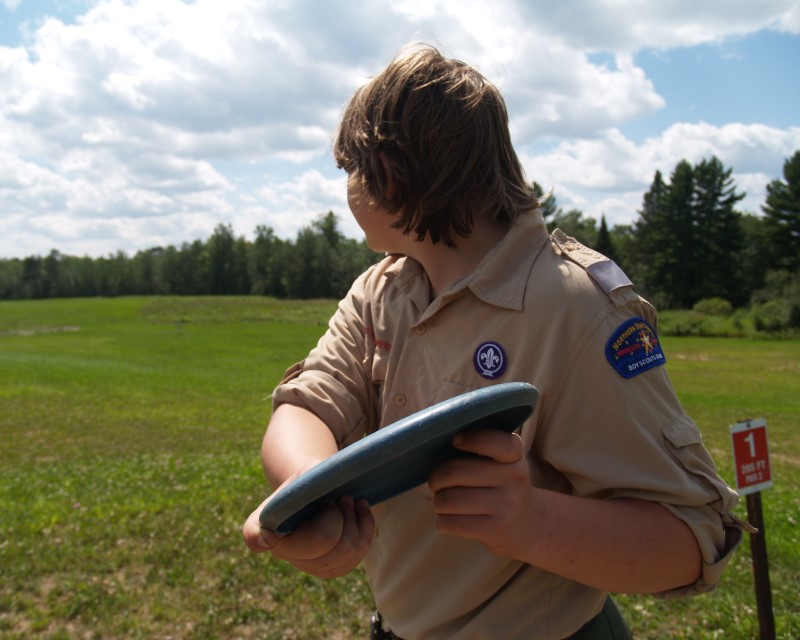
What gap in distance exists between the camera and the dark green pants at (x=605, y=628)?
142 centimetres

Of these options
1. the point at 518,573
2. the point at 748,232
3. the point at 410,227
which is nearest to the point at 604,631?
the point at 518,573

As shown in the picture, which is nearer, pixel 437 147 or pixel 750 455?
pixel 437 147

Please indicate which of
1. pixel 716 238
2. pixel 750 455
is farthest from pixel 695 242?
pixel 750 455

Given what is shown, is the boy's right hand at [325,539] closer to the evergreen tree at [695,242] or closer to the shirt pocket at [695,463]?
the shirt pocket at [695,463]

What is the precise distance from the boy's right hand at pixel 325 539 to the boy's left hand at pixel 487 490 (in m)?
0.13

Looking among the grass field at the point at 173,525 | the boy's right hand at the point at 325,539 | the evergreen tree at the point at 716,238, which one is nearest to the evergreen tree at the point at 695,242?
the evergreen tree at the point at 716,238

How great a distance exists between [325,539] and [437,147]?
84 cm

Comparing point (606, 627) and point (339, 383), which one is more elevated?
point (339, 383)

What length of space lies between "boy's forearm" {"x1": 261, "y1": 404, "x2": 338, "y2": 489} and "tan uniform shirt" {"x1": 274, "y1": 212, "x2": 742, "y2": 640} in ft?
0.16

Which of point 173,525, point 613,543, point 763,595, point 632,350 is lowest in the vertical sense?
point 173,525

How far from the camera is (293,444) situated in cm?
142

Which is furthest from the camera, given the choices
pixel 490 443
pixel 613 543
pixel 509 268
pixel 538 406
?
pixel 509 268

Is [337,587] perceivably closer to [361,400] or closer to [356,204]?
[361,400]

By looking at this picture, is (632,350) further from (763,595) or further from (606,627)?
(763,595)
